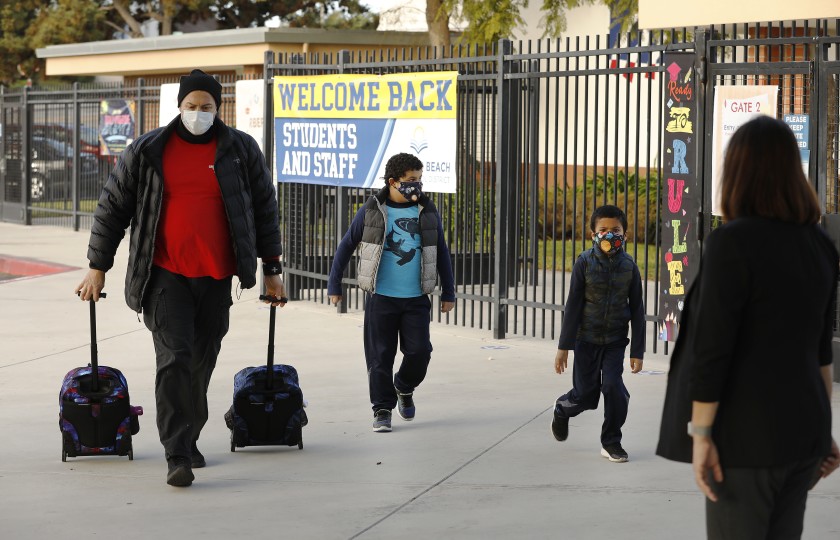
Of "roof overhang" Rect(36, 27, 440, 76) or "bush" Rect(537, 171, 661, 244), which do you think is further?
"roof overhang" Rect(36, 27, 440, 76)

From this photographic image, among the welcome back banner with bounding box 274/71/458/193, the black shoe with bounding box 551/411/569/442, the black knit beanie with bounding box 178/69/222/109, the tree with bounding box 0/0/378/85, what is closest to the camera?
the black knit beanie with bounding box 178/69/222/109

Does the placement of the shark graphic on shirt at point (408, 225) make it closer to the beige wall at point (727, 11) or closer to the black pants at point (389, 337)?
the black pants at point (389, 337)

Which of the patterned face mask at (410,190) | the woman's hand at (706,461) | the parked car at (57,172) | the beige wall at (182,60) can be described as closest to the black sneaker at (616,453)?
the patterned face mask at (410,190)

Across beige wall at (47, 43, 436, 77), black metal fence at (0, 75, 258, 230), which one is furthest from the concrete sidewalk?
beige wall at (47, 43, 436, 77)

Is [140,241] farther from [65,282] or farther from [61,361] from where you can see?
[65,282]

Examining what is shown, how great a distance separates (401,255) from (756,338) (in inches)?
170

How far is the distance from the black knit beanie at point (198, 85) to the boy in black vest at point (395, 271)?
4.68 feet

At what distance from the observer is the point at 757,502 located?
3531mm

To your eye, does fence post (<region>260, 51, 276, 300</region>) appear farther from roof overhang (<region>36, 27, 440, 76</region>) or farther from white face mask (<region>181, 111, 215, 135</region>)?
roof overhang (<region>36, 27, 440, 76</region>)

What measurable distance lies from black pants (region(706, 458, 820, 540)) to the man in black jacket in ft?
10.9

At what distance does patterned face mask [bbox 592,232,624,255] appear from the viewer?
676cm

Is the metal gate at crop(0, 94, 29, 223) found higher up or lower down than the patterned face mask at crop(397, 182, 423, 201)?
higher up

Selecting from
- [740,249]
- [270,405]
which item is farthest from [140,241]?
[740,249]

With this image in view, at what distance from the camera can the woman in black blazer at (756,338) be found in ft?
11.4
